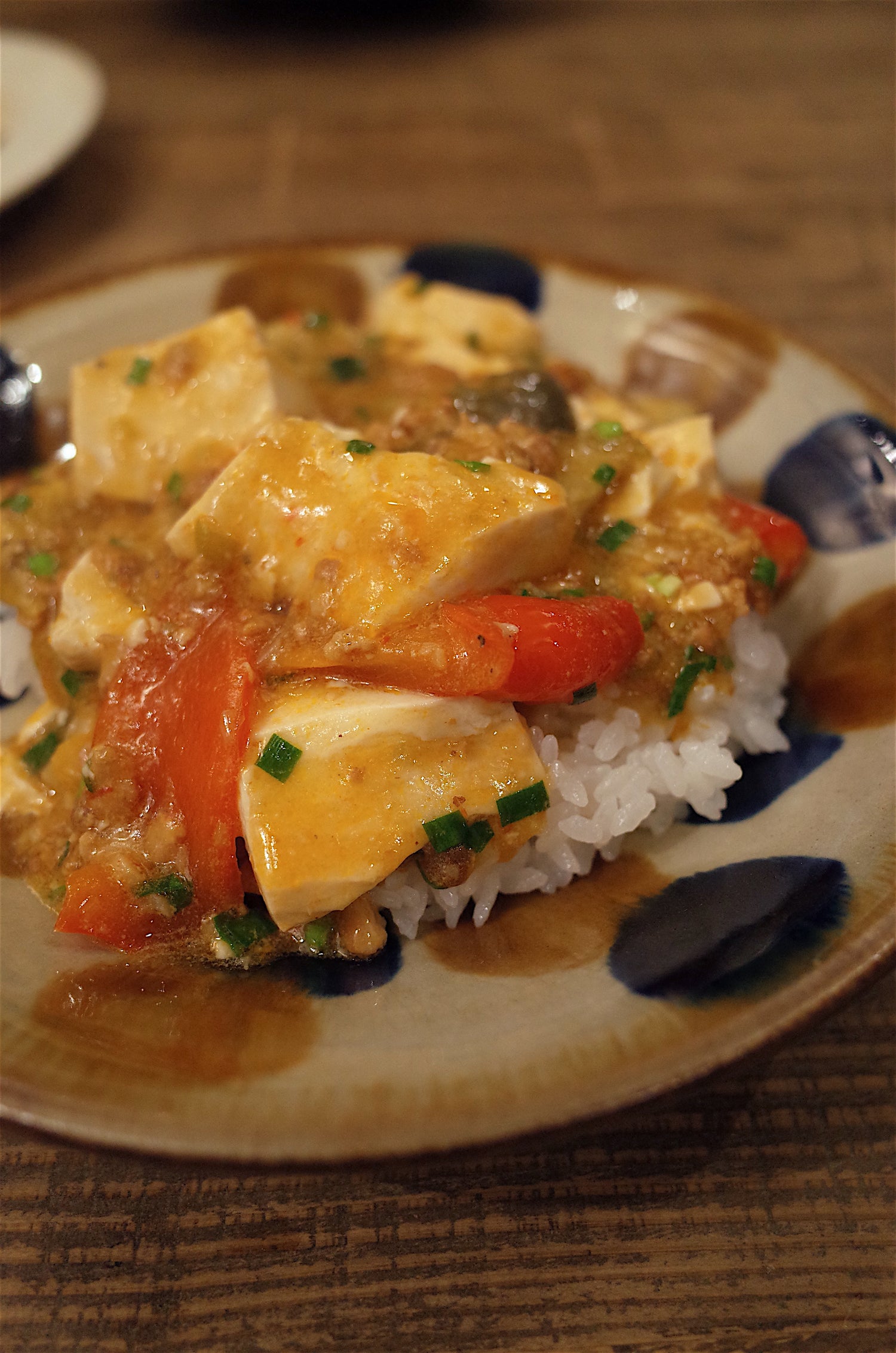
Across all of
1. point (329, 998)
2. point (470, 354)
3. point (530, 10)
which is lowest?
point (329, 998)

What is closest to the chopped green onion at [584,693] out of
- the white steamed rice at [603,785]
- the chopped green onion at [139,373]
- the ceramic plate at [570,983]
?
the white steamed rice at [603,785]

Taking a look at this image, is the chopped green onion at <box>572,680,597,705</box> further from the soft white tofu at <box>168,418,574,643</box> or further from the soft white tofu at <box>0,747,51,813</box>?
the soft white tofu at <box>0,747,51,813</box>

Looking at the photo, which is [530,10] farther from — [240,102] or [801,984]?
[801,984]

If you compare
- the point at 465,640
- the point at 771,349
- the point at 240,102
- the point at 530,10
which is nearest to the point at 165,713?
the point at 465,640

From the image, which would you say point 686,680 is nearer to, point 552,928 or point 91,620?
point 552,928

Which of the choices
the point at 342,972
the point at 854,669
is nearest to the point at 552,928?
the point at 342,972

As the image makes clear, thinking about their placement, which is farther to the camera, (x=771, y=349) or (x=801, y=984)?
(x=771, y=349)
